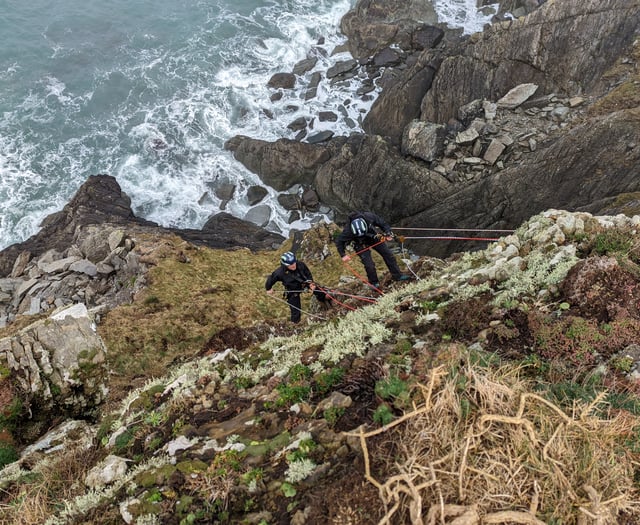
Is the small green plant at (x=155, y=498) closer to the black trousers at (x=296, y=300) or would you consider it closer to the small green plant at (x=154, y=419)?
the small green plant at (x=154, y=419)

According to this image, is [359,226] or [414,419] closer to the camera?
[414,419]

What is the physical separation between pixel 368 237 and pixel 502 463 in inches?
407

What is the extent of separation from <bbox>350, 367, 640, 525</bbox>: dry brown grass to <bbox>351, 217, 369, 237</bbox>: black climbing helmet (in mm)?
9137

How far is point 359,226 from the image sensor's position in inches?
536

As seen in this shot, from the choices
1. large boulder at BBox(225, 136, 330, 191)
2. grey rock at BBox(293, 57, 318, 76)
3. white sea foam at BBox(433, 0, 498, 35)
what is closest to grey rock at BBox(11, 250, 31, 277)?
large boulder at BBox(225, 136, 330, 191)

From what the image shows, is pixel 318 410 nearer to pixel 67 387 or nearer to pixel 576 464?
pixel 576 464

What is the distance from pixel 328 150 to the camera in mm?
32125

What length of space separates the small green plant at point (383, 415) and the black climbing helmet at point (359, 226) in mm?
8910

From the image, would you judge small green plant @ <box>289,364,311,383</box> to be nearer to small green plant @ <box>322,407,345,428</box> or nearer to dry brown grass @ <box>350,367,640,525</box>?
small green plant @ <box>322,407,345,428</box>

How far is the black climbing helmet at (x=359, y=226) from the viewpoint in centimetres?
1362

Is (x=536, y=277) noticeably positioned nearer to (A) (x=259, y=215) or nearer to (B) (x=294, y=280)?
(B) (x=294, y=280)

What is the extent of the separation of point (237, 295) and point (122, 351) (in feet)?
19.2

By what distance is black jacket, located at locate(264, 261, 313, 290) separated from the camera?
1379 centimetres

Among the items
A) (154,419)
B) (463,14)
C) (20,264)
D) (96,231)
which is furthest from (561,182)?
(20,264)
